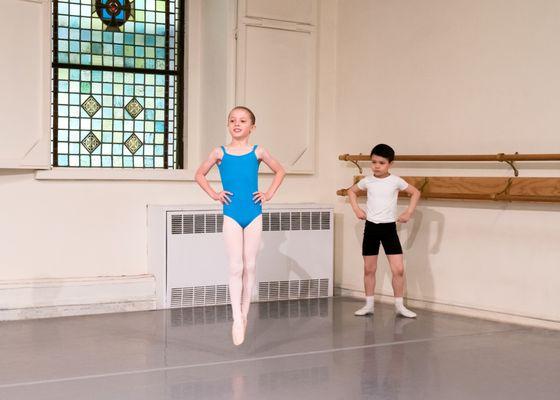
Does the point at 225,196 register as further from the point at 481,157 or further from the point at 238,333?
→ the point at 481,157

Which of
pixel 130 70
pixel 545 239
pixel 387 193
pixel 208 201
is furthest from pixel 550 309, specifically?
pixel 130 70

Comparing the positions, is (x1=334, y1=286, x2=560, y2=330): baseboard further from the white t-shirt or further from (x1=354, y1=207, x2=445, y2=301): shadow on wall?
the white t-shirt

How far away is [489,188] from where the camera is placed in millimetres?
6391

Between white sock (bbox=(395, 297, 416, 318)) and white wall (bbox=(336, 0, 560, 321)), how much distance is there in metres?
0.41

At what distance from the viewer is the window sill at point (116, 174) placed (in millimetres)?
6676

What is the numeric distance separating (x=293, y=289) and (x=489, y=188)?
6.22 ft

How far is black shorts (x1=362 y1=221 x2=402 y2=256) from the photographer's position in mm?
6531

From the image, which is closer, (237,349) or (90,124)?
(237,349)

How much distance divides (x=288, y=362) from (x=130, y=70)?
3.38m

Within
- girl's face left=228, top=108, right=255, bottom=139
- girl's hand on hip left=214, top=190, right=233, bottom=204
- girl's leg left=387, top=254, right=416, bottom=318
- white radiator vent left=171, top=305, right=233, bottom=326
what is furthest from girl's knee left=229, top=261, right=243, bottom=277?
girl's leg left=387, top=254, right=416, bottom=318

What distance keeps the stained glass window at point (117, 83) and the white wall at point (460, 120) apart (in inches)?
56.5

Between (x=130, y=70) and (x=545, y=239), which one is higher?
(x=130, y=70)

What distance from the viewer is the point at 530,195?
609 centimetres

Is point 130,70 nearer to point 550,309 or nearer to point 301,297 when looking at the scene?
point 301,297
